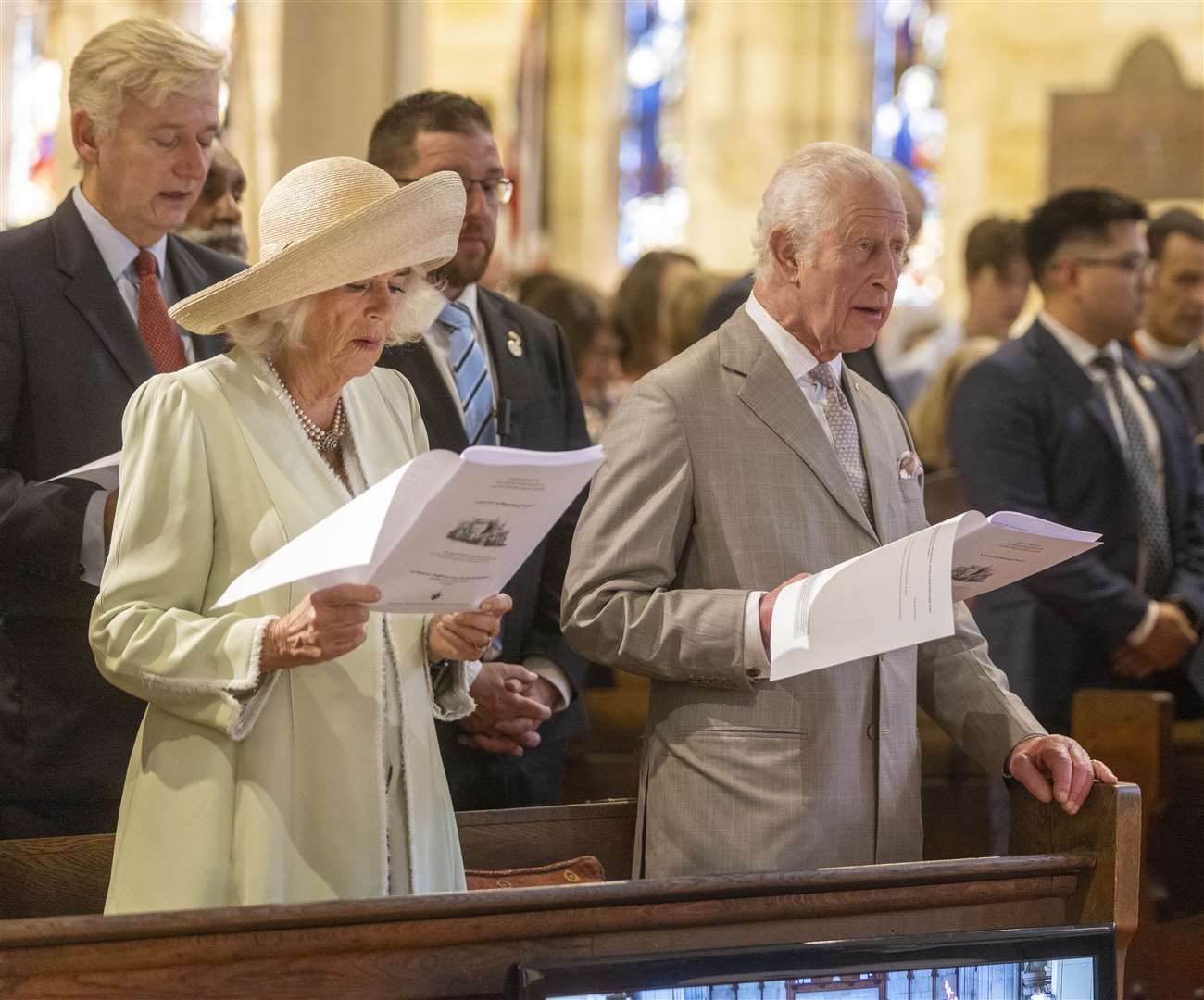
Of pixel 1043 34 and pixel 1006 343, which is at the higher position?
pixel 1043 34

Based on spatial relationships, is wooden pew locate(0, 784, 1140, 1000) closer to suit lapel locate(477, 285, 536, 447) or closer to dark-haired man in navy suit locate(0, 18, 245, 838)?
dark-haired man in navy suit locate(0, 18, 245, 838)

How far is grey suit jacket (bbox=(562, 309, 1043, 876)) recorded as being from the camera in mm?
2787

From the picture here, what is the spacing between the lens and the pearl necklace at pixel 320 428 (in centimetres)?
262

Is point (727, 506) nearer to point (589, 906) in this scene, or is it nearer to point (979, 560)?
point (979, 560)

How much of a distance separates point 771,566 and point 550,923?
680 mm

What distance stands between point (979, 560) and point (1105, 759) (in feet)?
6.03

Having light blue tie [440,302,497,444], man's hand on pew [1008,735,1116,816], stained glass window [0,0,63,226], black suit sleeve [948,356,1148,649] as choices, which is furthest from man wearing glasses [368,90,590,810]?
stained glass window [0,0,63,226]

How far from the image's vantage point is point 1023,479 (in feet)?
15.2

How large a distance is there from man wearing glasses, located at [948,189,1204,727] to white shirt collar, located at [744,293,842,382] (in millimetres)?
1762

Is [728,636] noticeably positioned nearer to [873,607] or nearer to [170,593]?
[873,607]

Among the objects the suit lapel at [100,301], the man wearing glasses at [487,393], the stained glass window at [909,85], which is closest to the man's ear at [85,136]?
the suit lapel at [100,301]

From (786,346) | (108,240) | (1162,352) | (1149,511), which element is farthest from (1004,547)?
(1162,352)

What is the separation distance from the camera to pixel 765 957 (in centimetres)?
251

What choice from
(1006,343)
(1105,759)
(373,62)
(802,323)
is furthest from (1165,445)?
(373,62)
